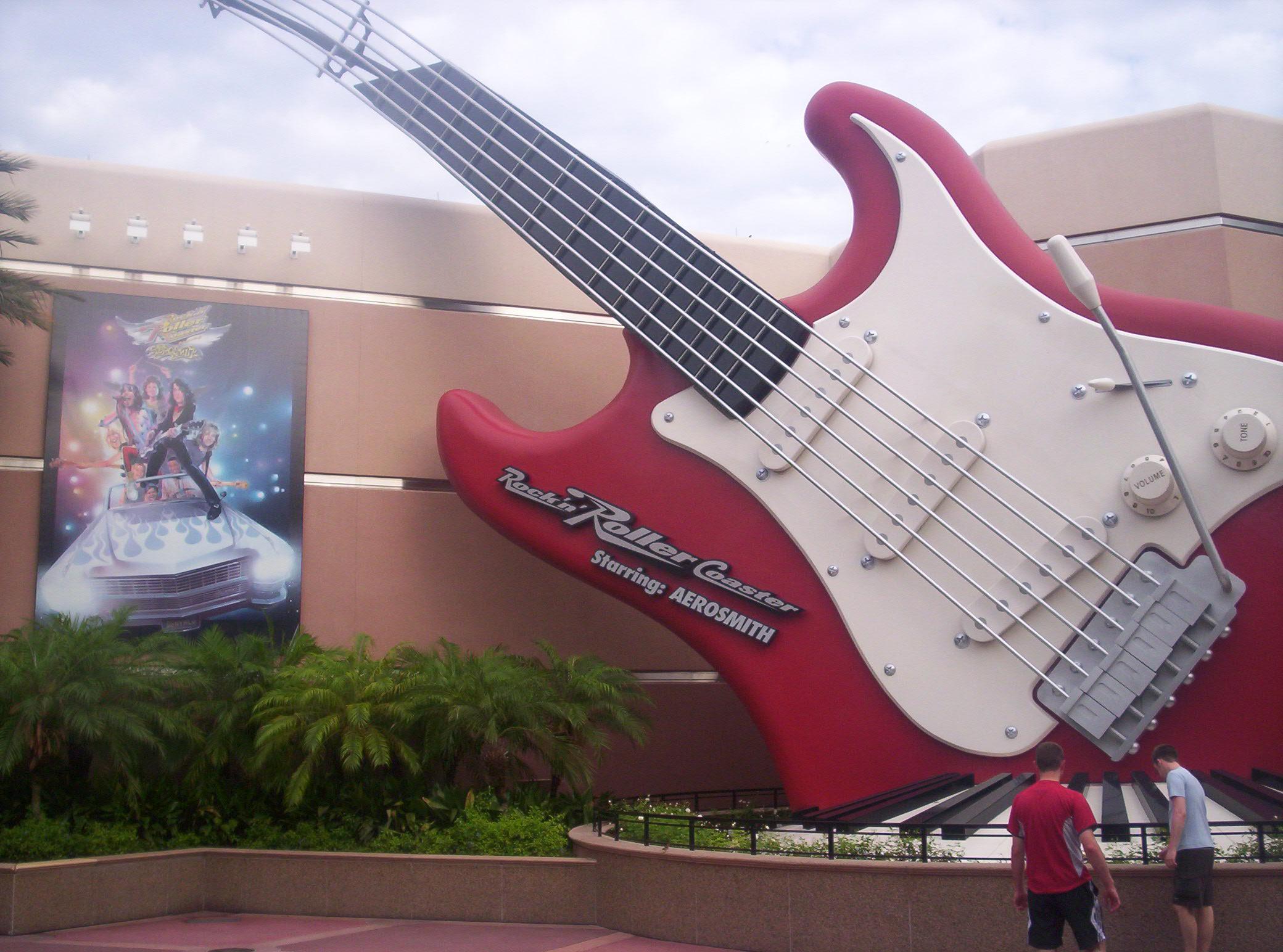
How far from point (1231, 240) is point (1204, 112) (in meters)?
1.77

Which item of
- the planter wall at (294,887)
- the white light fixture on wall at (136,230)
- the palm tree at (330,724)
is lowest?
the planter wall at (294,887)

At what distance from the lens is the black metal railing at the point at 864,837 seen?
8352 mm

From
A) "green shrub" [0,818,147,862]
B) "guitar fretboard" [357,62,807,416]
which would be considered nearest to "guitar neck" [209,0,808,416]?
"guitar fretboard" [357,62,807,416]

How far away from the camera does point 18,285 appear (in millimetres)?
13477

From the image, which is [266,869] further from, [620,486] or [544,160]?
[544,160]

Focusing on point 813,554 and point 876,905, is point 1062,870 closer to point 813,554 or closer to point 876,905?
point 876,905

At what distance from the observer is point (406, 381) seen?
630 inches

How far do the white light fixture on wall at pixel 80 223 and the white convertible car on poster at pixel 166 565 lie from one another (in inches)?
136

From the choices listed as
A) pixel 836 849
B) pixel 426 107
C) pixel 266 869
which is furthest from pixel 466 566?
pixel 836 849

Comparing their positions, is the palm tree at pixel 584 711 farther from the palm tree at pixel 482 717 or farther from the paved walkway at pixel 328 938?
the paved walkway at pixel 328 938

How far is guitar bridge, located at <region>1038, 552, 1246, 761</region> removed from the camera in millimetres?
10297

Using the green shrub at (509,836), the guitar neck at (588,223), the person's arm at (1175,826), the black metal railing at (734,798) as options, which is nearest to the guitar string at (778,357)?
the guitar neck at (588,223)

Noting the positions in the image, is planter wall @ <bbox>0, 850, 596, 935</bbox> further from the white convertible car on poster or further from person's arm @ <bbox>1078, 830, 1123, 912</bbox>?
person's arm @ <bbox>1078, 830, 1123, 912</bbox>

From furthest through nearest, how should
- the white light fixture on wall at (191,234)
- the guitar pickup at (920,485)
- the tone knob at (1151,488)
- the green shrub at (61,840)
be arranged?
the white light fixture on wall at (191,234)
the guitar pickup at (920,485)
the green shrub at (61,840)
the tone knob at (1151,488)
